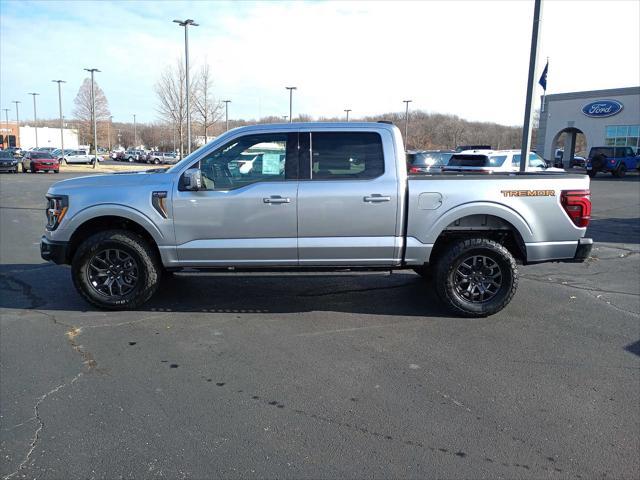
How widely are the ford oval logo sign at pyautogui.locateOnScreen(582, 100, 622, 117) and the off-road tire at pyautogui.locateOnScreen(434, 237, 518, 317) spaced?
1861 inches

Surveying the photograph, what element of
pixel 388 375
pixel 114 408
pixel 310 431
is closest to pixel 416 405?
pixel 388 375

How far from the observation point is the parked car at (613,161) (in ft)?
116

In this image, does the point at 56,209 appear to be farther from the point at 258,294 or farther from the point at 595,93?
the point at 595,93

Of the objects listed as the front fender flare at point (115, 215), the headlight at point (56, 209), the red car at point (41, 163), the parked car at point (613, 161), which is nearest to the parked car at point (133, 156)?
the red car at point (41, 163)

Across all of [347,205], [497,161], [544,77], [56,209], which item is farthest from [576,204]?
[497,161]

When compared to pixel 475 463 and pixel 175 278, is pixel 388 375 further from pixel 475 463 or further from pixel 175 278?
pixel 175 278

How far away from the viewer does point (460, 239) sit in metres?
5.77

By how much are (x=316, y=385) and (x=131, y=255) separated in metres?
2.82

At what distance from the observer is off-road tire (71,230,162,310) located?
5.60 meters

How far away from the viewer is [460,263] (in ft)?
18.5

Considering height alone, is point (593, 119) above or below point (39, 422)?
above

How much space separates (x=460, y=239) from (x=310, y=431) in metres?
3.20

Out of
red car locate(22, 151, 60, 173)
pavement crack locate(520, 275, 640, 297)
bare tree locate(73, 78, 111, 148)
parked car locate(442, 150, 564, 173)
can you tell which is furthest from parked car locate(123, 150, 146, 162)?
pavement crack locate(520, 275, 640, 297)

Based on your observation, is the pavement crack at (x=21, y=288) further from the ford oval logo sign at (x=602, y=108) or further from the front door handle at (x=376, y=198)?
the ford oval logo sign at (x=602, y=108)
